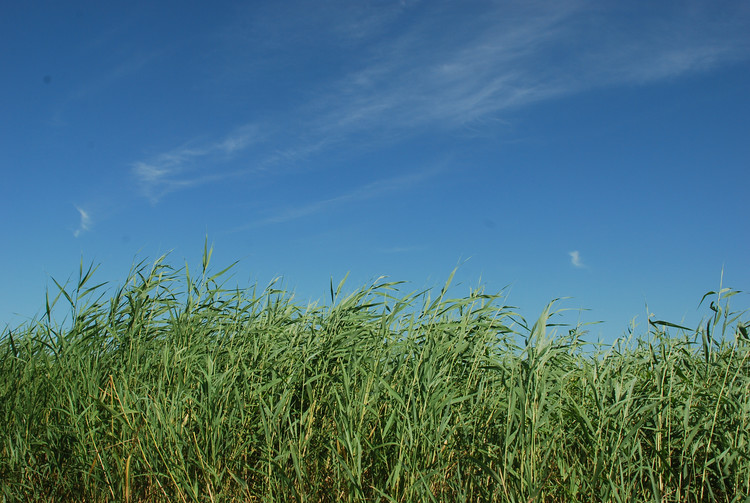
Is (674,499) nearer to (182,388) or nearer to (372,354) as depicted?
(372,354)

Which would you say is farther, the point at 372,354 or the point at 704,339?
the point at 372,354

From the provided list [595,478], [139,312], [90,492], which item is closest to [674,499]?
[595,478]

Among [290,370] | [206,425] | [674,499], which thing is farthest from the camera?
[290,370]

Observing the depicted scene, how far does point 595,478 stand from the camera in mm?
3305

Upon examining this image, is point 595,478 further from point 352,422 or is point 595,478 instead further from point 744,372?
point 744,372

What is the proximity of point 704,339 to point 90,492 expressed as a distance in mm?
5053

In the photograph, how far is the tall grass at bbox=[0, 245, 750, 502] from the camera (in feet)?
11.5

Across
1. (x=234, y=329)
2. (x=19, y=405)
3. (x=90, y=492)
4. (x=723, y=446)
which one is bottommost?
(x=90, y=492)

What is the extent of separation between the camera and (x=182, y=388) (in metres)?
4.15

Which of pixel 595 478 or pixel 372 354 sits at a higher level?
pixel 372 354

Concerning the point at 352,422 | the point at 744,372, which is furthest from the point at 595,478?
the point at 744,372

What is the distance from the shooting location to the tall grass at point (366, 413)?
3.50m

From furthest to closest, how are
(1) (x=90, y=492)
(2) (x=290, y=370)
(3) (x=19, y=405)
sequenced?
(3) (x=19, y=405)
(2) (x=290, y=370)
(1) (x=90, y=492)

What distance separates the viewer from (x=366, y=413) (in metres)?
3.82
